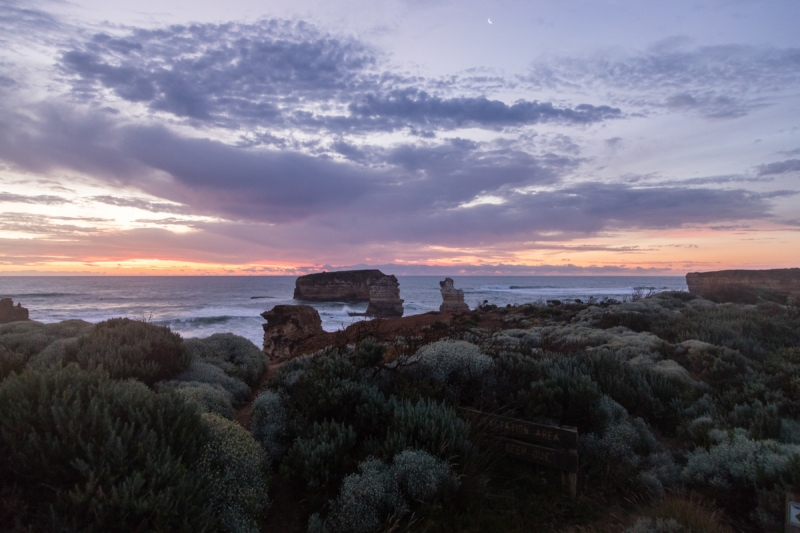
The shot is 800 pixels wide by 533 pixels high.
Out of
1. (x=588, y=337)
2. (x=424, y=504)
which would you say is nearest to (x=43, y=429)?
(x=424, y=504)

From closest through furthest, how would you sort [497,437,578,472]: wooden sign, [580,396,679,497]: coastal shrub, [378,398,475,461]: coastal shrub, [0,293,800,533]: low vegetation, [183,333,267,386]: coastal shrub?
[0,293,800,533]: low vegetation < [378,398,475,461]: coastal shrub < [497,437,578,472]: wooden sign < [580,396,679,497]: coastal shrub < [183,333,267,386]: coastal shrub

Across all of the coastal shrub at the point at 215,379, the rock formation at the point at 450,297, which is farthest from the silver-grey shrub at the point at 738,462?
the rock formation at the point at 450,297

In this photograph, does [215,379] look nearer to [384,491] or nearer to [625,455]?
[384,491]

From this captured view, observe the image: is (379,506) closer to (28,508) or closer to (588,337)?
(28,508)

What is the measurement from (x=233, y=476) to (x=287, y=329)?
1259cm

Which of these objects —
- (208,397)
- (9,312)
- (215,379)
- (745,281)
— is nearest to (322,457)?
(208,397)

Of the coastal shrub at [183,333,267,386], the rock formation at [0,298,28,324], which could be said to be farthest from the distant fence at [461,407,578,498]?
the rock formation at [0,298,28,324]

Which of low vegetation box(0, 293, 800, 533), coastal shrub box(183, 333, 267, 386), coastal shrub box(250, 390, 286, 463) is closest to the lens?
low vegetation box(0, 293, 800, 533)

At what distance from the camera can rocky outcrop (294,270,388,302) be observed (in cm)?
7325

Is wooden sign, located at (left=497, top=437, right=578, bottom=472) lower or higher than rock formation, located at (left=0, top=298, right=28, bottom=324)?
lower

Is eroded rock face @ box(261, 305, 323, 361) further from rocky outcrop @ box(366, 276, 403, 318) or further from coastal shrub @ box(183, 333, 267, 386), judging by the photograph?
rocky outcrop @ box(366, 276, 403, 318)

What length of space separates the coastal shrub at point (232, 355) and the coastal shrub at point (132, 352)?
689 mm

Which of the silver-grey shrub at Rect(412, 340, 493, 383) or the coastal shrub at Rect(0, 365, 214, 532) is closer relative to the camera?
the coastal shrub at Rect(0, 365, 214, 532)

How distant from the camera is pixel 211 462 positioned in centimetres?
419
